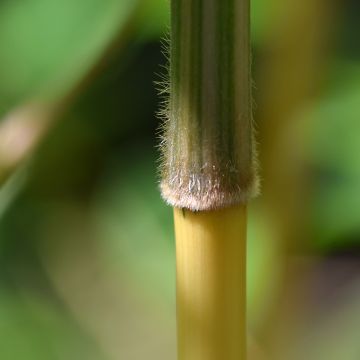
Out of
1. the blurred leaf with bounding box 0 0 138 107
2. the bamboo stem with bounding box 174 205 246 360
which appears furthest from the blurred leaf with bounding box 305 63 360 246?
the bamboo stem with bounding box 174 205 246 360

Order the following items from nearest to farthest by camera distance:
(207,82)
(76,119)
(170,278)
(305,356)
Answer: (207,82)
(305,356)
(170,278)
(76,119)

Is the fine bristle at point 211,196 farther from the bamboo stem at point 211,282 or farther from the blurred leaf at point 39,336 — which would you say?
the blurred leaf at point 39,336

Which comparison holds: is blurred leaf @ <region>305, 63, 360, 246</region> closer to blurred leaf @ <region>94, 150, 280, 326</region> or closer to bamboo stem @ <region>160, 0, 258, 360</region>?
blurred leaf @ <region>94, 150, 280, 326</region>

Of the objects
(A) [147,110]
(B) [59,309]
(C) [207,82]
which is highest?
(C) [207,82]

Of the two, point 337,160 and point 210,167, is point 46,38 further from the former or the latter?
point 210,167

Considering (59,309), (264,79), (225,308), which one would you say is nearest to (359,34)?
(264,79)

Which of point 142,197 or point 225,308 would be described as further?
point 142,197

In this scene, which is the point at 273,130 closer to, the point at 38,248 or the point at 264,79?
the point at 264,79
